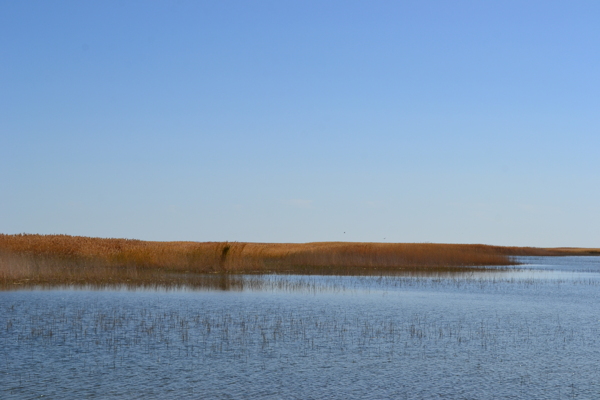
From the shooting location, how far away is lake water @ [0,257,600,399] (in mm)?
11094

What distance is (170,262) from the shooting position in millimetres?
35844

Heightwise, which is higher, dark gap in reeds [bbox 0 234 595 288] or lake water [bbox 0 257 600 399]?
dark gap in reeds [bbox 0 234 595 288]

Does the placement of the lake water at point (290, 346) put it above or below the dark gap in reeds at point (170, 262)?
below

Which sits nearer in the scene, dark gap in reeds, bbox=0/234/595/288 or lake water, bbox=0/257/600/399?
lake water, bbox=0/257/600/399

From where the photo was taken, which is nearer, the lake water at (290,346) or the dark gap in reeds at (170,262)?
the lake water at (290,346)

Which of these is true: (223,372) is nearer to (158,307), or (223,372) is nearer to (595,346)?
(158,307)

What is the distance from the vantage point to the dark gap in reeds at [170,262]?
2872 cm

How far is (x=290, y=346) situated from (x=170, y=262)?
22587 millimetres

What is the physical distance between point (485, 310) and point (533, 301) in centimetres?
450

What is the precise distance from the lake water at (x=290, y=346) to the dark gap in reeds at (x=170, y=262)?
4.94m

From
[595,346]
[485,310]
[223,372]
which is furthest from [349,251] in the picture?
[223,372]

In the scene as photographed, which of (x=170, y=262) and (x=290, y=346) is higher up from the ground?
(x=170, y=262)

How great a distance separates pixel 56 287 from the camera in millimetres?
25109

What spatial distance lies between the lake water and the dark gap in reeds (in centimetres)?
494
